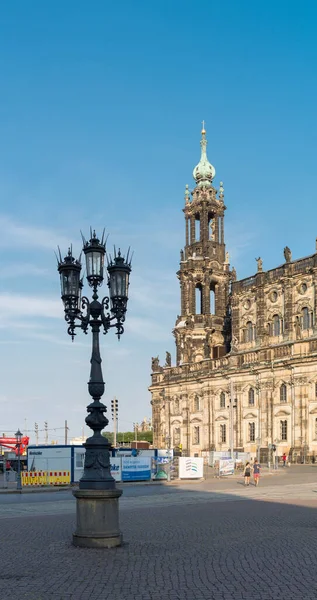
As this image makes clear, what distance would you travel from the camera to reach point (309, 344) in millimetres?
70000

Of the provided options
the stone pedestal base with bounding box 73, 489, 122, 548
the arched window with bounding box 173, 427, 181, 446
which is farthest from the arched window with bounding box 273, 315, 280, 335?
the stone pedestal base with bounding box 73, 489, 122, 548

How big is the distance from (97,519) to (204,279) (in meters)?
75.4

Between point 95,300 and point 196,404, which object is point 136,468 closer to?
point 95,300

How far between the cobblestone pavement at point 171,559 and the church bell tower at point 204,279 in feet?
218

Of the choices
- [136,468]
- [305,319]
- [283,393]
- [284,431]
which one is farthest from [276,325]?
[136,468]

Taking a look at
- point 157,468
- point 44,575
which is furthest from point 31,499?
point 44,575

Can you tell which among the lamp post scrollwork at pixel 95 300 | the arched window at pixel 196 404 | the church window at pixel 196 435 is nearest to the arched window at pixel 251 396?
the arched window at pixel 196 404

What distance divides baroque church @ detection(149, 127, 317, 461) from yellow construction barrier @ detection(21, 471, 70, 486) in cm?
2746

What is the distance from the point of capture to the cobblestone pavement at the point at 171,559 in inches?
436

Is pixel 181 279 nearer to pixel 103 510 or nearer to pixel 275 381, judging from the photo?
pixel 275 381

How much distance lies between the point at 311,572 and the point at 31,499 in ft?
75.8

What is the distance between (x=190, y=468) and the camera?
156 ft

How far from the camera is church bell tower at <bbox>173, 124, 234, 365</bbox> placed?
90.1 metres

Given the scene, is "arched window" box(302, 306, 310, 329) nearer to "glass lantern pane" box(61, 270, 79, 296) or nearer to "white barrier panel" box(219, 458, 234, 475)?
"white barrier panel" box(219, 458, 234, 475)
